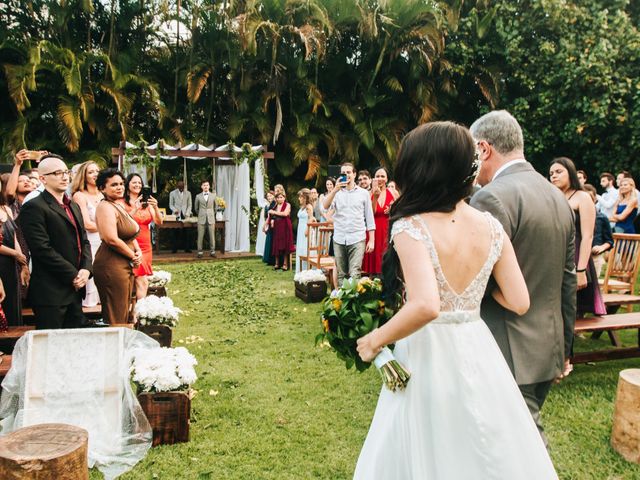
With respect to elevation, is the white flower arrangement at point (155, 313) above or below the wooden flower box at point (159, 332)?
above

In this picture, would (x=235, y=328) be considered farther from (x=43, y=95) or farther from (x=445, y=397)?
(x=43, y=95)

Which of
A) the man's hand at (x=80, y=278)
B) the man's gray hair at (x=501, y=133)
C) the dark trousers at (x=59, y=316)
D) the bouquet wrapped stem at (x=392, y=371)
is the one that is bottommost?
the dark trousers at (x=59, y=316)

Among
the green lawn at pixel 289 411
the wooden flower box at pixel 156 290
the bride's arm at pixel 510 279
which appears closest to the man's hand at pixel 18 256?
the green lawn at pixel 289 411

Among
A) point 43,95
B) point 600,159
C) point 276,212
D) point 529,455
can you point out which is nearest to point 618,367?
point 529,455

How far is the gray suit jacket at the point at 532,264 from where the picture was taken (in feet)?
8.84

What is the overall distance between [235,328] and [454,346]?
5.63 m

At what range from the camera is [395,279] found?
2299 millimetres

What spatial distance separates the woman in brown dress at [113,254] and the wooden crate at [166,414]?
1757 mm

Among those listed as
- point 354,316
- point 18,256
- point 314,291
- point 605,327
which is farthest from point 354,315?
point 314,291

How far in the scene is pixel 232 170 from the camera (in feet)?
55.7

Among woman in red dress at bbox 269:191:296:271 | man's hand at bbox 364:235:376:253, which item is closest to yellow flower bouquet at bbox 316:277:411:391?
man's hand at bbox 364:235:376:253

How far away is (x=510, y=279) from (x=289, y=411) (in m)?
2.92

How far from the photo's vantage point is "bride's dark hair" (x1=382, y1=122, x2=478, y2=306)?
6.93 feet

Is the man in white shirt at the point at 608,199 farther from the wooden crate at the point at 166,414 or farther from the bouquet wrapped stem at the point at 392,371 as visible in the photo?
the bouquet wrapped stem at the point at 392,371
